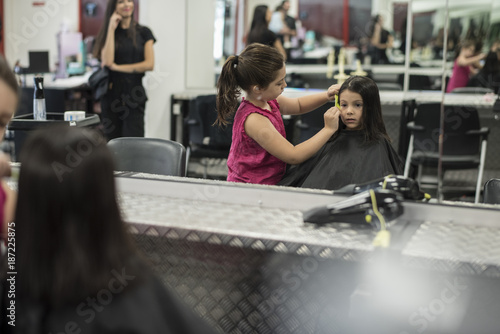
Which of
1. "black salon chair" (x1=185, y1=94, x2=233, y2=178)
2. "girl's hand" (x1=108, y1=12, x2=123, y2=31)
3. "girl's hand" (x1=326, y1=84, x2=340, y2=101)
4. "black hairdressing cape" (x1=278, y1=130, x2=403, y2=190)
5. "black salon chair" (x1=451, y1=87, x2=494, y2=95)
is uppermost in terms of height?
"girl's hand" (x1=108, y1=12, x2=123, y2=31)

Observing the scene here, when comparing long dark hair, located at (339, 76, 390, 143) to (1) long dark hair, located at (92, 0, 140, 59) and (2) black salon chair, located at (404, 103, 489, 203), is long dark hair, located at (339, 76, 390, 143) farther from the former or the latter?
(1) long dark hair, located at (92, 0, 140, 59)

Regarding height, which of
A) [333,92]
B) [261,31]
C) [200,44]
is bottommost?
[333,92]

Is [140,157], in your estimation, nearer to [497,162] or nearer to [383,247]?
[383,247]

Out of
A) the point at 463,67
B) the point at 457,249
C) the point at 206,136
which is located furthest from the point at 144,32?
the point at 457,249

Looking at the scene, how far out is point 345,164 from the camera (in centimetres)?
249

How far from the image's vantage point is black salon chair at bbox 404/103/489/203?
14.1ft

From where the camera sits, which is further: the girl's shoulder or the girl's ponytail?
the girl's shoulder

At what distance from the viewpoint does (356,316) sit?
1.31 metres

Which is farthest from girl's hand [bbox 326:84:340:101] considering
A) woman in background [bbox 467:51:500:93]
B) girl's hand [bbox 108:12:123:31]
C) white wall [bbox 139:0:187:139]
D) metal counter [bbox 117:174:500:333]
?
woman in background [bbox 467:51:500:93]

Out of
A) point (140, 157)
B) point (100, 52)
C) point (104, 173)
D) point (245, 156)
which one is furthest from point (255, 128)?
point (100, 52)

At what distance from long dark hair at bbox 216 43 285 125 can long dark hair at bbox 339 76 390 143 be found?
0.28m

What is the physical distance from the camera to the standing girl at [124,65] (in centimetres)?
411
